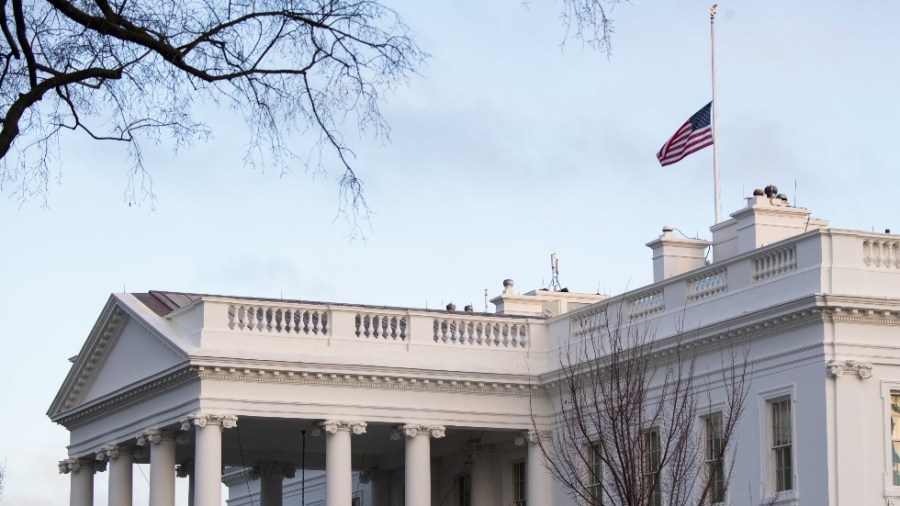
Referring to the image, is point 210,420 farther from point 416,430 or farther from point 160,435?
point 416,430

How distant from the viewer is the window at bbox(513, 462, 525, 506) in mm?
42438

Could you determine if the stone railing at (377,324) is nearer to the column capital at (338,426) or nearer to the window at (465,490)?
the column capital at (338,426)

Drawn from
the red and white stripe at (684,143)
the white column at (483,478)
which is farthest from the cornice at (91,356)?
the red and white stripe at (684,143)

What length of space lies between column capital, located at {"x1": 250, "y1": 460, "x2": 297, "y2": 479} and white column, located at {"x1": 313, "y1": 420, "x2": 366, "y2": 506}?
941cm

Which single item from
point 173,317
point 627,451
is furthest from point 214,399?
point 627,451

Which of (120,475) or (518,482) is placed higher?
(120,475)

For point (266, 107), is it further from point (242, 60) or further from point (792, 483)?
point (792, 483)

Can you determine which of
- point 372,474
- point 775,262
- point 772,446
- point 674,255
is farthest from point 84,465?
point 775,262

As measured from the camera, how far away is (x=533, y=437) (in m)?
40.3

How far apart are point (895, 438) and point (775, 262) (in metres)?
3.69

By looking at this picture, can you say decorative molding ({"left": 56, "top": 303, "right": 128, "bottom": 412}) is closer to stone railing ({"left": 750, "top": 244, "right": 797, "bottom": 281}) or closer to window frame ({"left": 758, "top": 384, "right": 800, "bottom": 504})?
stone railing ({"left": 750, "top": 244, "right": 797, "bottom": 281})

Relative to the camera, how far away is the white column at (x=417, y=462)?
3922 centimetres

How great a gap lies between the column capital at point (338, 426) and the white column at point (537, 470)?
389 centimetres

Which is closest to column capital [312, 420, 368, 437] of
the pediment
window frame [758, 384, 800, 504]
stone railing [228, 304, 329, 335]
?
stone railing [228, 304, 329, 335]
